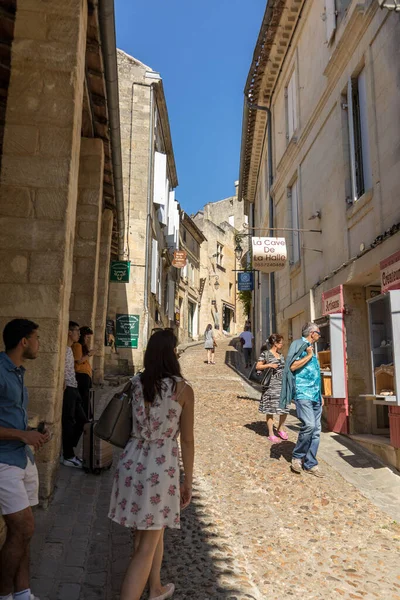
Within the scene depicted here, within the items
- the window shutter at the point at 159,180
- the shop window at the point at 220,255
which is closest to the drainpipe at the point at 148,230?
the window shutter at the point at 159,180

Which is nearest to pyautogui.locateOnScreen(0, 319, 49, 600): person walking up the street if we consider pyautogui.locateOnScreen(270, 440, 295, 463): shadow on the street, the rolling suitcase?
the rolling suitcase

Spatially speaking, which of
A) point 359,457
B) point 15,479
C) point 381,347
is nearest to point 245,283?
point 381,347

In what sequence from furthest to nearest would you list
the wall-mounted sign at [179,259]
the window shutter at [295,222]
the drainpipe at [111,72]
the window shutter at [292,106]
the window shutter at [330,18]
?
the wall-mounted sign at [179,259], the window shutter at [292,106], the window shutter at [295,222], the window shutter at [330,18], the drainpipe at [111,72]

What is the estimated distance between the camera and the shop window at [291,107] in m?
11.8

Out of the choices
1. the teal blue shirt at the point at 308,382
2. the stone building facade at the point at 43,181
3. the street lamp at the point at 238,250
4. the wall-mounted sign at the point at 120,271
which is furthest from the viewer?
the street lamp at the point at 238,250

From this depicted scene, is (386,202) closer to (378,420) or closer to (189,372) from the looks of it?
(378,420)

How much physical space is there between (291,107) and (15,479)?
11729 millimetres

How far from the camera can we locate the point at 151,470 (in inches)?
101

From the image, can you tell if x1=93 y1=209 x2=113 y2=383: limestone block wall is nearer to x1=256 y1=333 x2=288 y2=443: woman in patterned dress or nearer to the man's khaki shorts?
x1=256 y1=333 x2=288 y2=443: woman in patterned dress

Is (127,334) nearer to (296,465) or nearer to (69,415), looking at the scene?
(69,415)

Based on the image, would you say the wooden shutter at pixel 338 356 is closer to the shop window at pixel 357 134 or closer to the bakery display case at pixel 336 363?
the bakery display case at pixel 336 363

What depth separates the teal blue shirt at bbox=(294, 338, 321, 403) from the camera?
5625 millimetres

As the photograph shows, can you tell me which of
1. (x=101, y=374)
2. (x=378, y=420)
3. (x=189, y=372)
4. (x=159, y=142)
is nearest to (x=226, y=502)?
(x=378, y=420)

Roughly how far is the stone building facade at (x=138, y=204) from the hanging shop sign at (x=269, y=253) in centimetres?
466
